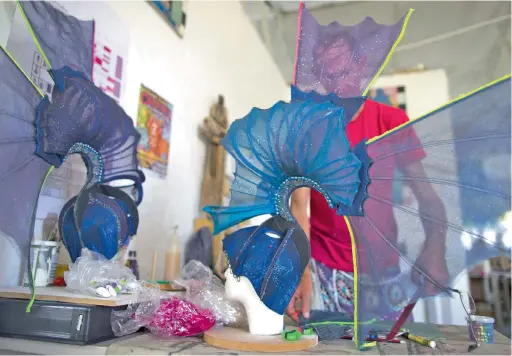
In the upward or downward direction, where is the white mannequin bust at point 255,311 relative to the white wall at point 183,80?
downward

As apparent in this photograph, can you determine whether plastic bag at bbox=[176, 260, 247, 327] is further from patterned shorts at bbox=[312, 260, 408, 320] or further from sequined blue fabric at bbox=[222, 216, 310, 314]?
patterned shorts at bbox=[312, 260, 408, 320]

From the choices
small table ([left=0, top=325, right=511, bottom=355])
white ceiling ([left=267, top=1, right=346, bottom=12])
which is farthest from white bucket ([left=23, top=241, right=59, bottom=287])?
white ceiling ([left=267, top=1, right=346, bottom=12])

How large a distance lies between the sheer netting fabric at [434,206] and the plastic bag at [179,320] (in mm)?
287

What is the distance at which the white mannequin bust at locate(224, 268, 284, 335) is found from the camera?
2.33 feet

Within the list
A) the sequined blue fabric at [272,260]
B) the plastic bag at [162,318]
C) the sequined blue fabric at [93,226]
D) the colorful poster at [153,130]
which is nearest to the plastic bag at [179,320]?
the plastic bag at [162,318]

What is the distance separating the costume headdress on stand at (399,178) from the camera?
2.24 ft

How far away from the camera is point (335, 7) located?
8.07 feet

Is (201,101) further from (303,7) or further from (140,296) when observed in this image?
(140,296)

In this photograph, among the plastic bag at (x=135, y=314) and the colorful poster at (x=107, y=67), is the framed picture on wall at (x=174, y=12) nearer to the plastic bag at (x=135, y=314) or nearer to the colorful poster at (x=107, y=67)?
the colorful poster at (x=107, y=67)

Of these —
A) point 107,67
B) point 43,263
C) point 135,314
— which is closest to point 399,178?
point 135,314

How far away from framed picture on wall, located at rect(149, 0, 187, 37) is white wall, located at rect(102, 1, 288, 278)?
3 centimetres

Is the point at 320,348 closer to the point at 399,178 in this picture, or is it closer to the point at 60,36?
the point at 399,178

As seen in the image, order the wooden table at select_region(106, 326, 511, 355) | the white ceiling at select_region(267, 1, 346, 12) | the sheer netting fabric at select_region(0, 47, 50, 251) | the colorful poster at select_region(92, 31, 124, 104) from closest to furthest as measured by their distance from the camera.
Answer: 1. the wooden table at select_region(106, 326, 511, 355)
2. the sheer netting fabric at select_region(0, 47, 50, 251)
3. the colorful poster at select_region(92, 31, 124, 104)
4. the white ceiling at select_region(267, 1, 346, 12)

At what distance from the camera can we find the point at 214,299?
81 centimetres
